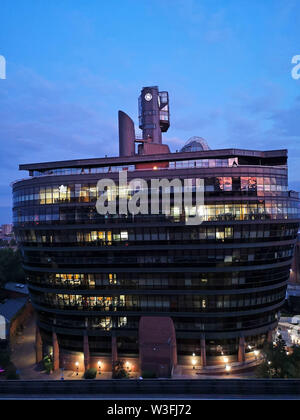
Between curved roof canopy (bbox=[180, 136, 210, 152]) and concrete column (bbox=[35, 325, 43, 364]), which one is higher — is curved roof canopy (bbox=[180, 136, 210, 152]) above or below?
above

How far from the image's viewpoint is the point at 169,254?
50.7 meters

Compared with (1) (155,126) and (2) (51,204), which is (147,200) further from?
(1) (155,126)

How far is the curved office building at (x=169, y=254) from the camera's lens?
5031 cm

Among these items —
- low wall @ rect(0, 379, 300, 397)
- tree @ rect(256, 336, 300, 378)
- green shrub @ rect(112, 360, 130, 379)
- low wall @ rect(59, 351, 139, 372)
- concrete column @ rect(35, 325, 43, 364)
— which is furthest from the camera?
concrete column @ rect(35, 325, 43, 364)

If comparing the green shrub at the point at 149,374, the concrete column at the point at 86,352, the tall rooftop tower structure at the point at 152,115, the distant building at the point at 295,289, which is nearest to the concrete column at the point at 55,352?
the concrete column at the point at 86,352

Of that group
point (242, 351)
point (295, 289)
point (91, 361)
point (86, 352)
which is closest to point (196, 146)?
point (242, 351)

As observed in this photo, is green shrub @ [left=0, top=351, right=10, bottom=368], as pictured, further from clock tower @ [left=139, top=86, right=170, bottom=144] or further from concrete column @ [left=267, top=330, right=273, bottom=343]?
clock tower @ [left=139, top=86, right=170, bottom=144]

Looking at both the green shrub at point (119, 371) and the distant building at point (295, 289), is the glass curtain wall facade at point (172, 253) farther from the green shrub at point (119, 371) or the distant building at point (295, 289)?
the distant building at point (295, 289)

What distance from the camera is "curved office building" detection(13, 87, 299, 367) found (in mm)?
50312

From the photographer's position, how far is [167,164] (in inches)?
2329

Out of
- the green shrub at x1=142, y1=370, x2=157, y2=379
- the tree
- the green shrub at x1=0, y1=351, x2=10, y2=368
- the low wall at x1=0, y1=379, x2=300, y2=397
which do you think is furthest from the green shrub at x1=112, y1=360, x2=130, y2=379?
the low wall at x1=0, y1=379, x2=300, y2=397

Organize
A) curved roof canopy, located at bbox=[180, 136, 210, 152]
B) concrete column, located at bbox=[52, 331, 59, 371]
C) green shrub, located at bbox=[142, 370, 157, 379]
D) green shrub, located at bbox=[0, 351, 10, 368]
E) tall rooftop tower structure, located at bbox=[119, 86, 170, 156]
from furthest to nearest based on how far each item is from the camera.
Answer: tall rooftop tower structure, located at bbox=[119, 86, 170, 156], curved roof canopy, located at bbox=[180, 136, 210, 152], concrete column, located at bbox=[52, 331, 59, 371], green shrub, located at bbox=[0, 351, 10, 368], green shrub, located at bbox=[142, 370, 157, 379]
